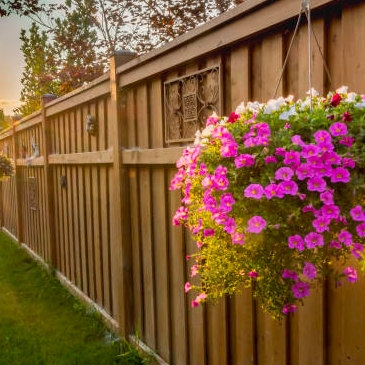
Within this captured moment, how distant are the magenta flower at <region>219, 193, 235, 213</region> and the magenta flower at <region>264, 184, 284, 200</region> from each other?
0.14 meters

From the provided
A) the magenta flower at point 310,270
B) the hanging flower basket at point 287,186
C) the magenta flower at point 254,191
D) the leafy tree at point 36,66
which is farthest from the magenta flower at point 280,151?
the leafy tree at point 36,66

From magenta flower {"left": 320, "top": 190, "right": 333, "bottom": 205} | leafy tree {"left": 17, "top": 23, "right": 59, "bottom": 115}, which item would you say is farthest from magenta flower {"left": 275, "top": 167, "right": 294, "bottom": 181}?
leafy tree {"left": 17, "top": 23, "right": 59, "bottom": 115}

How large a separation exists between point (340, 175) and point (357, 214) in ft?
0.41

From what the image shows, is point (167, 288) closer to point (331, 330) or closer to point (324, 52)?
point (331, 330)

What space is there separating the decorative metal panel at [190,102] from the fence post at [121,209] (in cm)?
83

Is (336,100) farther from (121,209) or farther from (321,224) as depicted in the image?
(121,209)

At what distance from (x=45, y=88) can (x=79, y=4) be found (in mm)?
3333

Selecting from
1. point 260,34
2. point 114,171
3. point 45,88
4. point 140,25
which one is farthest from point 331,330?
point 45,88

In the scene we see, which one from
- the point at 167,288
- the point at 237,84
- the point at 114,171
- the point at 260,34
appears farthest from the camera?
the point at 114,171

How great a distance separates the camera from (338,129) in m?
1.28

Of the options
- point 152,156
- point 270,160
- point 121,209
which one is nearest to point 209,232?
point 270,160

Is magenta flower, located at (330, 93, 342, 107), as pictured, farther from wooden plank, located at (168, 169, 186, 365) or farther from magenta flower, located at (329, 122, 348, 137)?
wooden plank, located at (168, 169, 186, 365)

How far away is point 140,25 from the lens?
381 inches

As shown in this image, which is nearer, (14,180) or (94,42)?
Result: (14,180)
